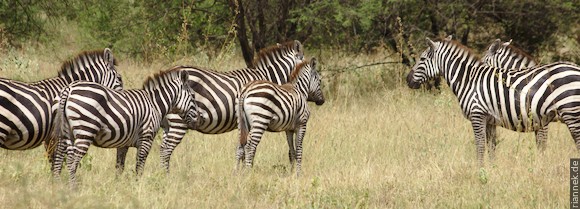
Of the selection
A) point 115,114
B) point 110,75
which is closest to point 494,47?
point 110,75

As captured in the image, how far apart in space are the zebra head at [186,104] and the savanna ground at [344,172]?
20.8 inches

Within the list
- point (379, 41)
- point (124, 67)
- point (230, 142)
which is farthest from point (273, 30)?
point (230, 142)

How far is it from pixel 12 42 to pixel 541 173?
1200 centimetres

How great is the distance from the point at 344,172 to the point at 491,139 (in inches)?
71.9

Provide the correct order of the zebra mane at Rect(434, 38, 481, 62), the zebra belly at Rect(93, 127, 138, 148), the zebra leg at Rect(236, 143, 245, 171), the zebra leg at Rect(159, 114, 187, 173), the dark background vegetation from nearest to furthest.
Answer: the zebra belly at Rect(93, 127, 138, 148), the zebra leg at Rect(159, 114, 187, 173), the zebra leg at Rect(236, 143, 245, 171), the zebra mane at Rect(434, 38, 481, 62), the dark background vegetation

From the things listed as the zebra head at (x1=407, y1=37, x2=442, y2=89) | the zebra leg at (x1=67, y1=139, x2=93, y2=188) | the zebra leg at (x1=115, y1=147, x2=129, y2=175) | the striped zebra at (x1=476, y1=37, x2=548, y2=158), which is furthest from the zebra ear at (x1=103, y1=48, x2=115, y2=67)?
the striped zebra at (x1=476, y1=37, x2=548, y2=158)

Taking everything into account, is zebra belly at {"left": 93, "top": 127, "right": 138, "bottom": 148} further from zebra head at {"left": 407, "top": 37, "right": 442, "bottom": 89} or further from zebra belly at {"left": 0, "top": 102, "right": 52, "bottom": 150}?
zebra head at {"left": 407, "top": 37, "right": 442, "bottom": 89}

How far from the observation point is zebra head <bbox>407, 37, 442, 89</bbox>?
10.1m

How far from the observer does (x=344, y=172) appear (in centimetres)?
897

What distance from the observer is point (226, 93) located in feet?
30.4

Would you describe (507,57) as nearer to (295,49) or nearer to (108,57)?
(295,49)

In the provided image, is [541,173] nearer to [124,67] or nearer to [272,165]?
[272,165]

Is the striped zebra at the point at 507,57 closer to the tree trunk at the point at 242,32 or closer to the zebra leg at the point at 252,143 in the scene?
the zebra leg at the point at 252,143

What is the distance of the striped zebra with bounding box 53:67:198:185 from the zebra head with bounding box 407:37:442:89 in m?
2.93
